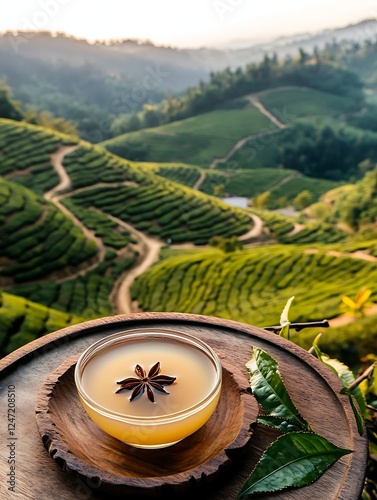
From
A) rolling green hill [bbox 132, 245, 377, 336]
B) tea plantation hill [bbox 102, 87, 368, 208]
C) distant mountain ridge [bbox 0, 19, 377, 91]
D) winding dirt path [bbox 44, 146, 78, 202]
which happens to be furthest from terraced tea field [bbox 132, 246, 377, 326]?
distant mountain ridge [bbox 0, 19, 377, 91]

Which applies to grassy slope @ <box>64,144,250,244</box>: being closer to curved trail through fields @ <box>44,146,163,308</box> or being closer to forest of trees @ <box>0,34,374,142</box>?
curved trail through fields @ <box>44,146,163,308</box>

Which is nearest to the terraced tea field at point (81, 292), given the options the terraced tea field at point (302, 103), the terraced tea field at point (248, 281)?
the terraced tea field at point (248, 281)

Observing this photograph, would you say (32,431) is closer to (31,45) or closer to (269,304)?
(269,304)

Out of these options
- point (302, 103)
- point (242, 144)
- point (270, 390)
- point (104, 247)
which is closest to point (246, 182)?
point (242, 144)

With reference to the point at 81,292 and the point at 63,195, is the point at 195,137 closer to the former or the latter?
the point at 63,195

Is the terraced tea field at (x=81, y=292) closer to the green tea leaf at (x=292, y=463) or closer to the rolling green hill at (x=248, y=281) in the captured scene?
the rolling green hill at (x=248, y=281)

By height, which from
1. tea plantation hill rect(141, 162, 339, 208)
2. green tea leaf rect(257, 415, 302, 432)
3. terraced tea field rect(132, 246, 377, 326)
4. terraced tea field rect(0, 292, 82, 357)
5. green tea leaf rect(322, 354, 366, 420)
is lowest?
tea plantation hill rect(141, 162, 339, 208)
